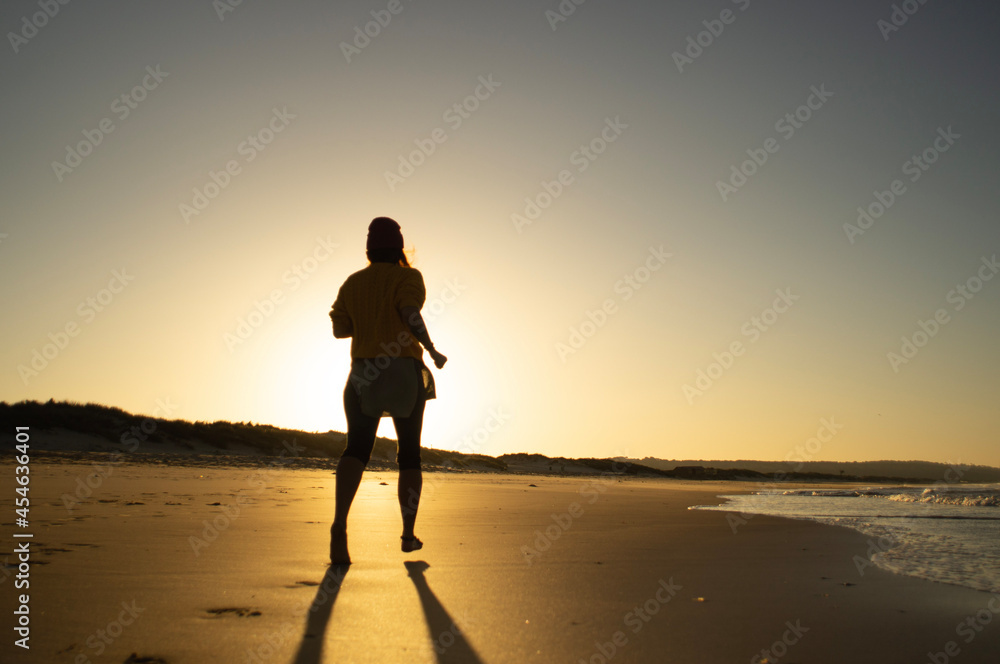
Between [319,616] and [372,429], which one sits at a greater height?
[372,429]

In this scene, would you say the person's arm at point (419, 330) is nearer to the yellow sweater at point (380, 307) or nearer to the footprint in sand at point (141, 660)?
the yellow sweater at point (380, 307)

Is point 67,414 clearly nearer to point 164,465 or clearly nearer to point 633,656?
point 164,465

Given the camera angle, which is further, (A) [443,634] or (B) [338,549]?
(B) [338,549]

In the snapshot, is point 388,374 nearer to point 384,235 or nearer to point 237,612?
point 384,235

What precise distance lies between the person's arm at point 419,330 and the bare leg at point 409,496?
26.2 inches

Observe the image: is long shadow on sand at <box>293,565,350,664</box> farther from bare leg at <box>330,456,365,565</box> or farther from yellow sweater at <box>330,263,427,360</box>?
yellow sweater at <box>330,263,427,360</box>

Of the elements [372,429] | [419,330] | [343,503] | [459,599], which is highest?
[419,330]

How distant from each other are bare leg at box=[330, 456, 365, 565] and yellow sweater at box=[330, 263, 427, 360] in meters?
0.64

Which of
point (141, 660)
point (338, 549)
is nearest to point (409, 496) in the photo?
point (338, 549)

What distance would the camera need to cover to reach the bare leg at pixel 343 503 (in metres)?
3.33

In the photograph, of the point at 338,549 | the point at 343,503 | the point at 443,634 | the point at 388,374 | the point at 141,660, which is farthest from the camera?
the point at 388,374

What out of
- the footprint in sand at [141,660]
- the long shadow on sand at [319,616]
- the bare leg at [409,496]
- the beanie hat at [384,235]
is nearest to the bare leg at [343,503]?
the long shadow on sand at [319,616]

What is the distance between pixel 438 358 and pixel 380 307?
474 millimetres

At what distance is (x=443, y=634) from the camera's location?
2.13m
